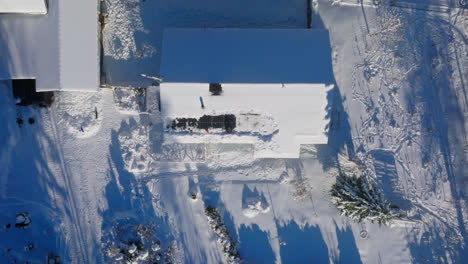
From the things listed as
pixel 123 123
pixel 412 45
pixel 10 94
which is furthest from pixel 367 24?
pixel 10 94

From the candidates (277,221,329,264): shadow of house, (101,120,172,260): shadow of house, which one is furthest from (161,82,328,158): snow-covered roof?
(277,221,329,264): shadow of house

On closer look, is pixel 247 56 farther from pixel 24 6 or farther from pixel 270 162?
pixel 24 6

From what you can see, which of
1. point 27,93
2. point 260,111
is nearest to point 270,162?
point 260,111

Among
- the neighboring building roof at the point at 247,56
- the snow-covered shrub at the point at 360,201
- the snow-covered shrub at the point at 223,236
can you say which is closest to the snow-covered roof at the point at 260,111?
the neighboring building roof at the point at 247,56

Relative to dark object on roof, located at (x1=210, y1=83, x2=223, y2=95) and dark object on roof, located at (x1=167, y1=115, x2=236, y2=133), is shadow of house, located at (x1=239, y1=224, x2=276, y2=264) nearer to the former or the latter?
dark object on roof, located at (x1=167, y1=115, x2=236, y2=133)

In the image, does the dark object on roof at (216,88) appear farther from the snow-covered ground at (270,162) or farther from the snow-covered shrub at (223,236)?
the snow-covered shrub at (223,236)
